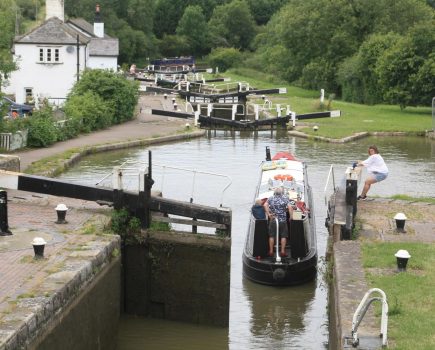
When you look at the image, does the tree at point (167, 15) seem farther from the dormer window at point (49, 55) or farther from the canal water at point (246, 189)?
the canal water at point (246, 189)

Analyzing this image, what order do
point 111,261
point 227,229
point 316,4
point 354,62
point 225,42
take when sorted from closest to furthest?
point 111,261 → point 227,229 → point 354,62 → point 316,4 → point 225,42

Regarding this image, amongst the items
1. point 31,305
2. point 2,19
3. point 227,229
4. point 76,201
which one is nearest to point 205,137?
point 2,19

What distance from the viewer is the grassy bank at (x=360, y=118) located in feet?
144

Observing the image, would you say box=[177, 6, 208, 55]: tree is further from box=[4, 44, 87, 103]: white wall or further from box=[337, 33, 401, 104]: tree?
box=[4, 44, 87, 103]: white wall

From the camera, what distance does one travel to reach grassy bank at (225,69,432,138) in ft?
144

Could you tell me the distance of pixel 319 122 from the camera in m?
46.9

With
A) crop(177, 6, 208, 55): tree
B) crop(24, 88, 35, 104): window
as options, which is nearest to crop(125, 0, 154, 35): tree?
crop(177, 6, 208, 55): tree

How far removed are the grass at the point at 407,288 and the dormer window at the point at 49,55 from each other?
38150 mm

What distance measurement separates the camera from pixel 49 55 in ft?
171

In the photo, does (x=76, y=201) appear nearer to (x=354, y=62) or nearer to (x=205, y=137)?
(x=205, y=137)

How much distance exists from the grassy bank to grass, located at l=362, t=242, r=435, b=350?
83.4ft

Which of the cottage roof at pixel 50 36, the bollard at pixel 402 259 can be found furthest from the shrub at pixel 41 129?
Answer: the bollard at pixel 402 259

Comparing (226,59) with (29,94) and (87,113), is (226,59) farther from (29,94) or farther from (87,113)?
(87,113)

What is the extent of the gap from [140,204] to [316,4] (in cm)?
4950
